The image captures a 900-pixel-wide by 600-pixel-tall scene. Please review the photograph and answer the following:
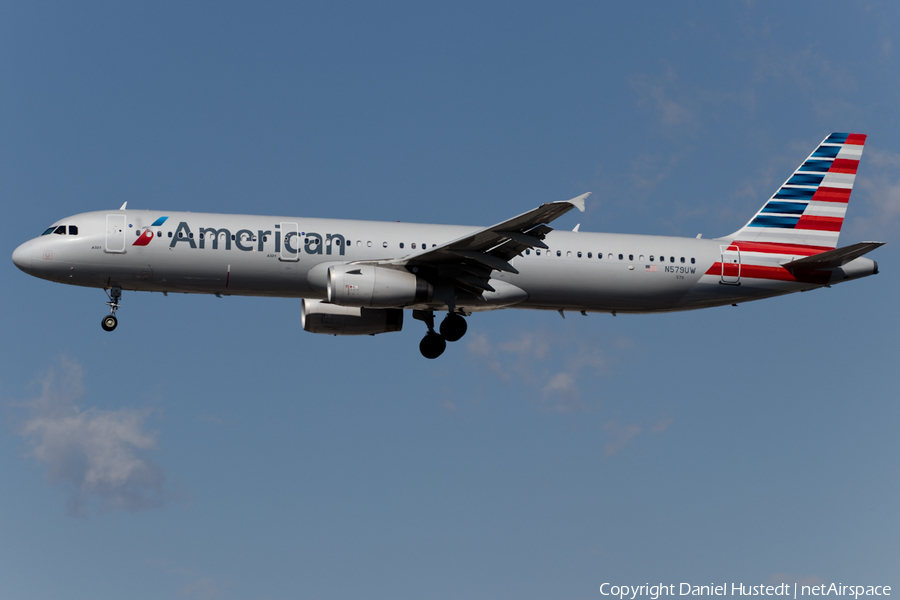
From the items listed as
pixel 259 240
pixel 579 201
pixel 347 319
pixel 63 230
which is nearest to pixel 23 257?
pixel 63 230

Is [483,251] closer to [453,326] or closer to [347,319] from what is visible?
[453,326]

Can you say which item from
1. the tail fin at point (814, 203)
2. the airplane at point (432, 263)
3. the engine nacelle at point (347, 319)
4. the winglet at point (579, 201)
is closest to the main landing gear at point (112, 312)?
the airplane at point (432, 263)

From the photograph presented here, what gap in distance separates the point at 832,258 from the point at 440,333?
47.8ft

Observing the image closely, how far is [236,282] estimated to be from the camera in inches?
1369

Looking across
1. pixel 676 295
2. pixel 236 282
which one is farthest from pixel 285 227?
pixel 676 295

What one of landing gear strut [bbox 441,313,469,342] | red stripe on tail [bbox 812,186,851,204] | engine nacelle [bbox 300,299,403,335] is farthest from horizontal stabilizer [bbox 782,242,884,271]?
engine nacelle [bbox 300,299,403,335]

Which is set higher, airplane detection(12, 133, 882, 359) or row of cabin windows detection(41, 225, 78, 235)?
row of cabin windows detection(41, 225, 78, 235)

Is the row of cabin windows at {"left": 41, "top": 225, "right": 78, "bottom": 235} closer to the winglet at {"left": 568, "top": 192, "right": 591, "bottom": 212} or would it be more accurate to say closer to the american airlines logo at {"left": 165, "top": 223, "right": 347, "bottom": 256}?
the american airlines logo at {"left": 165, "top": 223, "right": 347, "bottom": 256}

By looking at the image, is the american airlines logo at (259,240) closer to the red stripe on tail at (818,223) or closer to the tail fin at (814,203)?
the tail fin at (814,203)

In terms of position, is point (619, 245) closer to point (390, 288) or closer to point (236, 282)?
point (390, 288)

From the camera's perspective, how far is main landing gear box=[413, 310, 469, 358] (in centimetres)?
3775

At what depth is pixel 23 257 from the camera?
114 ft

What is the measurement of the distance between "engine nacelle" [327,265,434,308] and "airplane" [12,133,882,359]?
0.15 feet

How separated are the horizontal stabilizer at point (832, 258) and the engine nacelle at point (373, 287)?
1430cm
